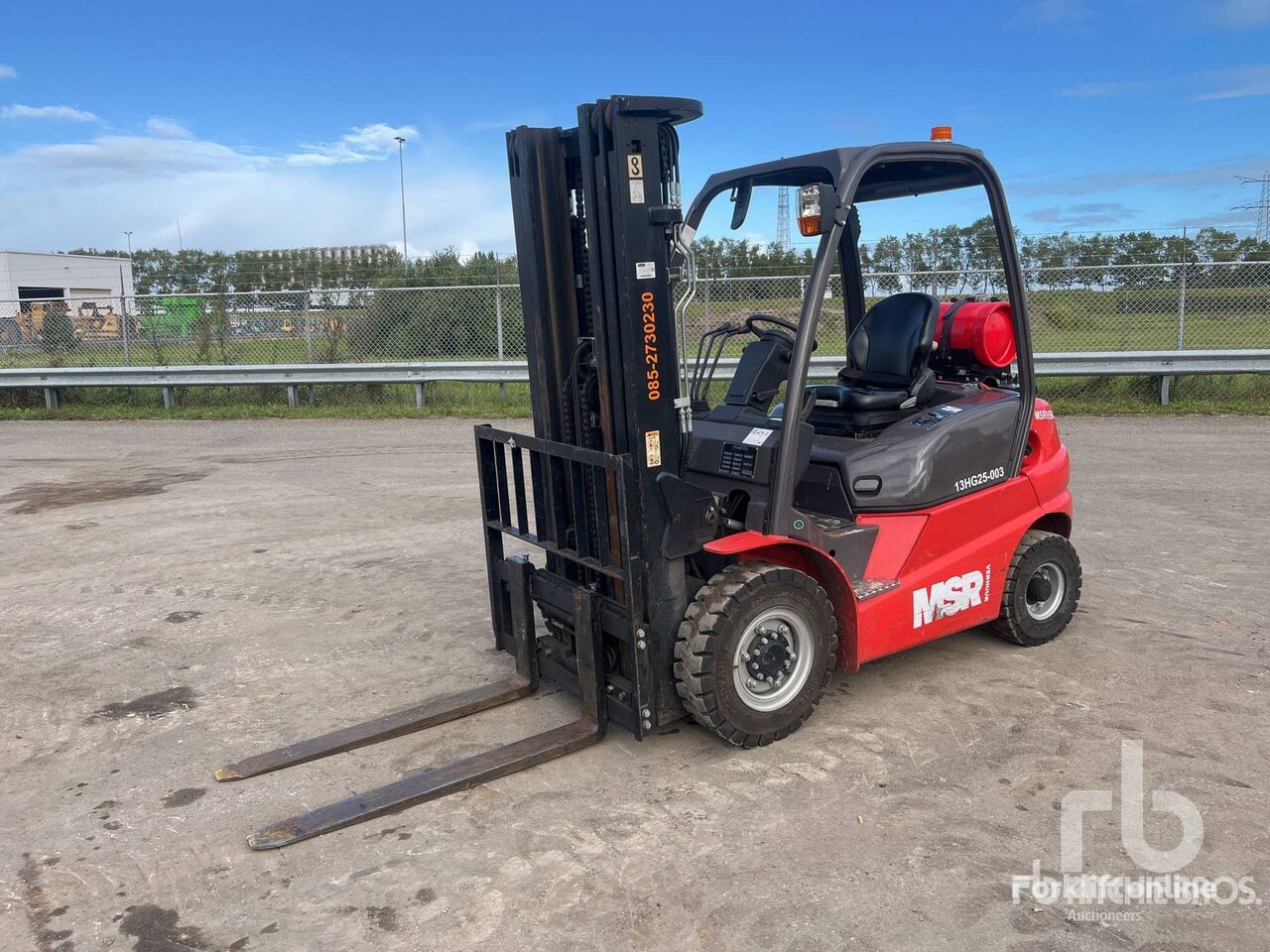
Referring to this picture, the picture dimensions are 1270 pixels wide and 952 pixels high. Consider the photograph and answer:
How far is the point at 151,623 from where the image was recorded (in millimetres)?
5996

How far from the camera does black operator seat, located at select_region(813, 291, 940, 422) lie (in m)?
4.86

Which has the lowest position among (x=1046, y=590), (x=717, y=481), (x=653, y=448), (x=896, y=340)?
(x=1046, y=590)

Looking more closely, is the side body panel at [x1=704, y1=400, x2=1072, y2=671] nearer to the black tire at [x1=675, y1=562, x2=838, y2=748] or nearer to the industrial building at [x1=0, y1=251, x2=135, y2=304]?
the black tire at [x1=675, y1=562, x2=838, y2=748]

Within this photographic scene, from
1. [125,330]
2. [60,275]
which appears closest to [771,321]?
[125,330]

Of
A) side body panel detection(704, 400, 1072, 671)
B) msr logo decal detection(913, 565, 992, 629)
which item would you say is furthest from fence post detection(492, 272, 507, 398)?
msr logo decal detection(913, 565, 992, 629)

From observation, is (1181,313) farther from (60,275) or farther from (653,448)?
(60,275)

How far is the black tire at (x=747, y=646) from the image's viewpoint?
3.91 meters

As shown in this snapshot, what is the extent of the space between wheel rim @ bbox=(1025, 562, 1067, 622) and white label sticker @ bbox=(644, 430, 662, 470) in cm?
238

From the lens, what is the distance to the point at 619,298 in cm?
390

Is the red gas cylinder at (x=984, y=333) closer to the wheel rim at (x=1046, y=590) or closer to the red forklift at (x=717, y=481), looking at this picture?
the red forklift at (x=717, y=481)

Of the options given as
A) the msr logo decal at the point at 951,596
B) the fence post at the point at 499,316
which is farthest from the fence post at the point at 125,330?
the msr logo decal at the point at 951,596

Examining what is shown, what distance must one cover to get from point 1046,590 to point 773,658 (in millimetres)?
1965

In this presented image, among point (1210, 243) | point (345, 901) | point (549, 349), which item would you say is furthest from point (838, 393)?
point (1210, 243)

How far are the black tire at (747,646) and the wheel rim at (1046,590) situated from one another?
1.54 m
